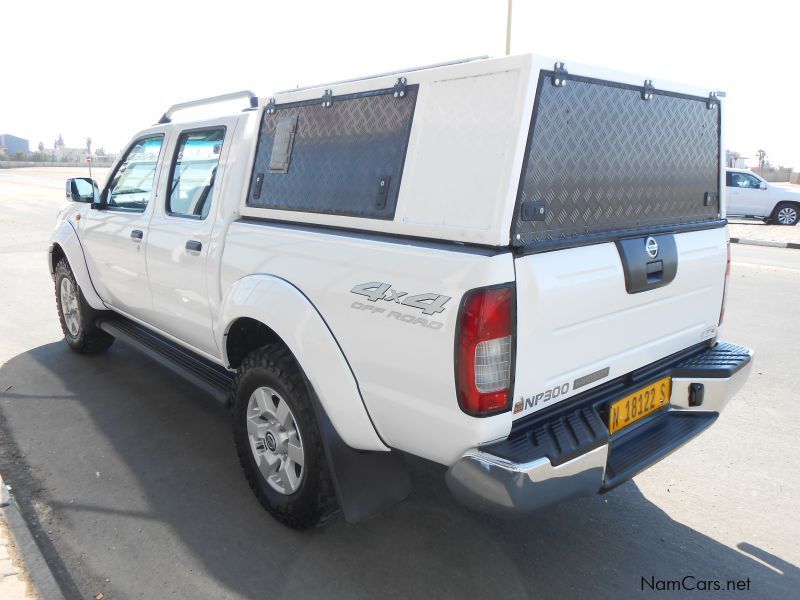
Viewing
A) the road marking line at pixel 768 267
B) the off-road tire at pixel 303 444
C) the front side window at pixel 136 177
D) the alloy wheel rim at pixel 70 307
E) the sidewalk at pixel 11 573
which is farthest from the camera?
the road marking line at pixel 768 267

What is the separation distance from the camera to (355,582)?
256 centimetres

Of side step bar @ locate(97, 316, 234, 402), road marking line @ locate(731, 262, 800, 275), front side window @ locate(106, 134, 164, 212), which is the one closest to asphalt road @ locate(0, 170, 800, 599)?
side step bar @ locate(97, 316, 234, 402)

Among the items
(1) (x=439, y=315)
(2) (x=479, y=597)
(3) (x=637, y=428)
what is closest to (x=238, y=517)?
(2) (x=479, y=597)

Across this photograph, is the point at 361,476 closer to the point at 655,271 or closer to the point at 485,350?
the point at 485,350

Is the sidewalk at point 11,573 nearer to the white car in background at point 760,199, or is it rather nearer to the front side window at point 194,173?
the front side window at point 194,173

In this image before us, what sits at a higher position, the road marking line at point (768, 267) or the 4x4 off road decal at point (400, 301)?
the 4x4 off road decal at point (400, 301)

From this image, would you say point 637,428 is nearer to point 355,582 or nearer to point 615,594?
point 615,594

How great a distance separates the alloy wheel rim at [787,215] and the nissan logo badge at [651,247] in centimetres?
1899

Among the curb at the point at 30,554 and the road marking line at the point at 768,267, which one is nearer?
the curb at the point at 30,554

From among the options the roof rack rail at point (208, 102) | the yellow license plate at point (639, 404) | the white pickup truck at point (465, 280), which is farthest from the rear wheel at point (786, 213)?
the roof rack rail at point (208, 102)

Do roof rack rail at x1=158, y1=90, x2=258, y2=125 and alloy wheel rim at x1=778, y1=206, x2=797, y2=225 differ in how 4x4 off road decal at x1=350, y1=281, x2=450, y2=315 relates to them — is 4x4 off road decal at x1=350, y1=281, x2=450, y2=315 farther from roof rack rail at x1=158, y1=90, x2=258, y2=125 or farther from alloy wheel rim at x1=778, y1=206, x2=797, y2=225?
alloy wheel rim at x1=778, y1=206, x2=797, y2=225

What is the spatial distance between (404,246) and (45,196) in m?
28.5

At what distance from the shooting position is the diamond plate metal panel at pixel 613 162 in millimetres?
2215

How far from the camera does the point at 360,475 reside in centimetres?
256
